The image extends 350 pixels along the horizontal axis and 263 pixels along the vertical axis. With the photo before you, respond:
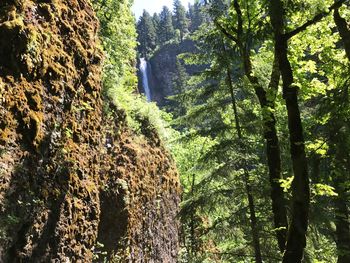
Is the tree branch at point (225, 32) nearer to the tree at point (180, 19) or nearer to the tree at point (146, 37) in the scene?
the tree at point (146, 37)

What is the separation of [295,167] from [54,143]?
11.8 feet

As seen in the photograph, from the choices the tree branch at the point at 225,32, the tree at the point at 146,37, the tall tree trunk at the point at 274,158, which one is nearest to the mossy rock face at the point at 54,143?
the tree branch at the point at 225,32

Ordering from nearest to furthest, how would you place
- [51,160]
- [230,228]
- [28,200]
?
[28,200] < [51,160] < [230,228]

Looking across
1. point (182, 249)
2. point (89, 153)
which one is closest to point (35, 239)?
point (89, 153)

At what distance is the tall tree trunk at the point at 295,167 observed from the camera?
5566 mm

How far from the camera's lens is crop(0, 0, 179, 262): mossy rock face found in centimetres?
482

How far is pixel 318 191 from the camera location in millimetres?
6320

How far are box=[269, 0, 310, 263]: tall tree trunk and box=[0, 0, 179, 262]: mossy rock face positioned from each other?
11.3 feet

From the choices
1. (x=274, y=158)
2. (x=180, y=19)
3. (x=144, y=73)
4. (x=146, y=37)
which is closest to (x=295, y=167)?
(x=274, y=158)

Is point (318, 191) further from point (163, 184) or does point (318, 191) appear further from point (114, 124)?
point (163, 184)

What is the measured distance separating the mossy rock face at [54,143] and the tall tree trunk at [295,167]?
343cm

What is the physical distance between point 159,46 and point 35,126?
86115 mm

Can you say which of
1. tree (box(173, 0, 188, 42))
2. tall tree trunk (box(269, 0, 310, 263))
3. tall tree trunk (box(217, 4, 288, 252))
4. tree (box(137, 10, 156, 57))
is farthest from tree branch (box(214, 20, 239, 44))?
tree (box(173, 0, 188, 42))

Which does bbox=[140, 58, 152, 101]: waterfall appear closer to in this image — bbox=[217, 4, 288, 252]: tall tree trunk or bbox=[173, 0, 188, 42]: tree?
bbox=[173, 0, 188, 42]: tree
